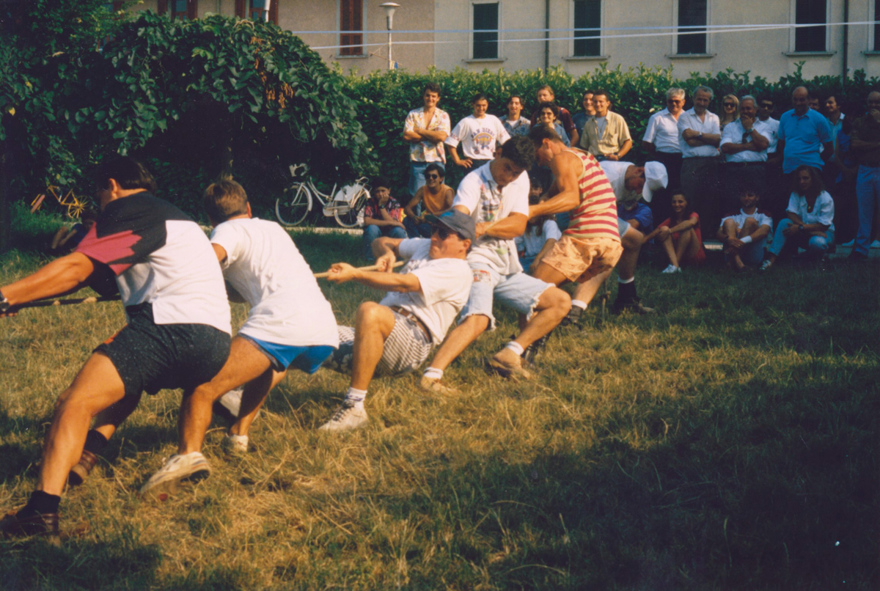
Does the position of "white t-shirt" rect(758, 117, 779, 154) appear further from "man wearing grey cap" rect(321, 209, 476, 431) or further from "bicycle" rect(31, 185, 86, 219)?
"bicycle" rect(31, 185, 86, 219)

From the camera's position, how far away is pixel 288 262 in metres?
4.33

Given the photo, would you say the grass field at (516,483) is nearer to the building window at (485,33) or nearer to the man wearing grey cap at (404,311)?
the man wearing grey cap at (404,311)

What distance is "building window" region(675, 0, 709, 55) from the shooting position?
74.8 feet

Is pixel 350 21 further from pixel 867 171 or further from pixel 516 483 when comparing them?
pixel 516 483

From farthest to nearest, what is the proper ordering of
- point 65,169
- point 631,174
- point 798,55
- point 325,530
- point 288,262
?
point 798,55
point 65,169
point 631,174
point 288,262
point 325,530

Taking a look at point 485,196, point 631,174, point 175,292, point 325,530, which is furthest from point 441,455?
point 631,174

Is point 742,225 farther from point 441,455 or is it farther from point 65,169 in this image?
point 65,169

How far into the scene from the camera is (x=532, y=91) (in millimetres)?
14016

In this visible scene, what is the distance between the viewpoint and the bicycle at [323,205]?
57.0ft

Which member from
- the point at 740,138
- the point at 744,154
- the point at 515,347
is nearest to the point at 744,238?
the point at 744,154

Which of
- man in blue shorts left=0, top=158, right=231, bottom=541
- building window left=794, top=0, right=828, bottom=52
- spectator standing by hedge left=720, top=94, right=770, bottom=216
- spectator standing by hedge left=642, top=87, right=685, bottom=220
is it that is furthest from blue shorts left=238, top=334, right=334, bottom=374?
building window left=794, top=0, right=828, bottom=52

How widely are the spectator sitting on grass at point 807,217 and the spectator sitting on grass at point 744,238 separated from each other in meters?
0.19

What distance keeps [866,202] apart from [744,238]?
1825mm

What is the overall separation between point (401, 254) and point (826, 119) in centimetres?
713
